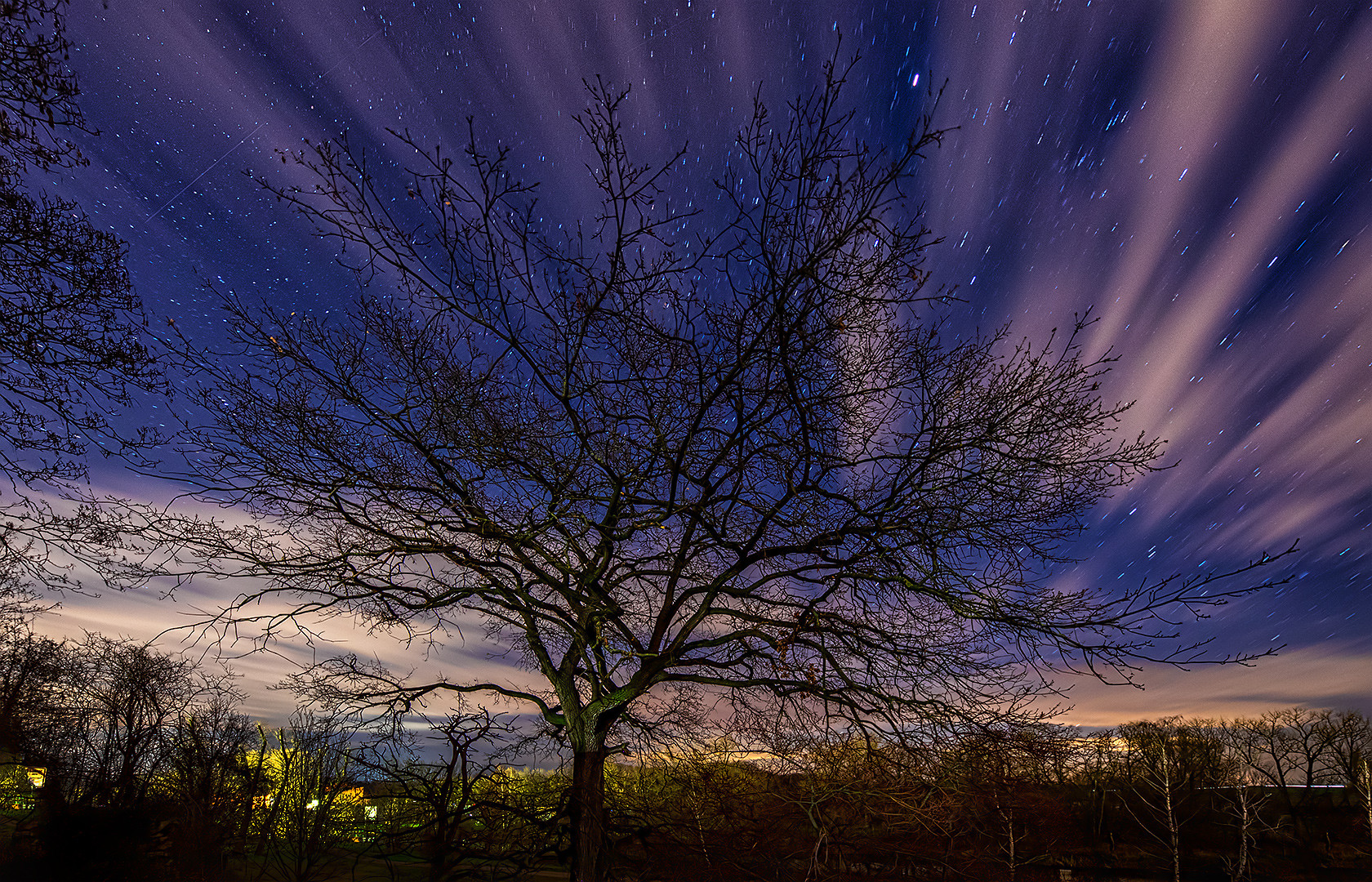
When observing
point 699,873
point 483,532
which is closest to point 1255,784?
point 699,873

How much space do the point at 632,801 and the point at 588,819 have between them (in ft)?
7.83

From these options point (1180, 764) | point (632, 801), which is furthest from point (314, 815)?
point (1180, 764)

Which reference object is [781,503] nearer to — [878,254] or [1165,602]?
[878,254]

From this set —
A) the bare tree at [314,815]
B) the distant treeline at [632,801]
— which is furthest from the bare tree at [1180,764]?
the bare tree at [314,815]

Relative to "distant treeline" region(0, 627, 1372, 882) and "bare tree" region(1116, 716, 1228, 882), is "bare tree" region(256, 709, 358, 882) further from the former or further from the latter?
"bare tree" region(1116, 716, 1228, 882)

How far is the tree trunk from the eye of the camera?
20.1 ft

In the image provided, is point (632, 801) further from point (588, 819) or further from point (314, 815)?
point (314, 815)

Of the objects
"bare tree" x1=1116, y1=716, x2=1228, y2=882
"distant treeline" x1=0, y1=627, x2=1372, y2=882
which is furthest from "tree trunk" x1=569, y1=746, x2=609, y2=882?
"bare tree" x1=1116, y1=716, x2=1228, y2=882

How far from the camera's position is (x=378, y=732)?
22.7ft

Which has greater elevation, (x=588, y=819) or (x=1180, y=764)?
(x=588, y=819)

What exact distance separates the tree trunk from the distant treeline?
39cm

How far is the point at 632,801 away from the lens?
8.33 m

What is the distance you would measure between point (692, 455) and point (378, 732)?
14.9ft

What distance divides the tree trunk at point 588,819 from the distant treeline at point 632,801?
15.3 inches
